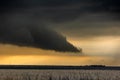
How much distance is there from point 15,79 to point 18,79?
994 millimetres

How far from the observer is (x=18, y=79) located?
101 meters

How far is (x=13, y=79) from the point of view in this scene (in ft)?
325

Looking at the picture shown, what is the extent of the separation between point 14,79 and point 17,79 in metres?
0.84

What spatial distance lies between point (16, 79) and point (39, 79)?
4.42 m

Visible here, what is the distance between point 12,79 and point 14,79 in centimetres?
86

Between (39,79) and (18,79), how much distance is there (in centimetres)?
383

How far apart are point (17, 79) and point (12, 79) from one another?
5.53ft

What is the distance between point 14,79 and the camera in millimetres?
99250

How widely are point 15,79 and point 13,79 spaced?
0.92 meters

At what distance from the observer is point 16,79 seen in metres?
99.9

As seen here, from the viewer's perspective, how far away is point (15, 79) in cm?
10000

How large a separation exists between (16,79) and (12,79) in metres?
1.61

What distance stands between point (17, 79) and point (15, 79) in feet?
1.20

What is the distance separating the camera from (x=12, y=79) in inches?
3875
